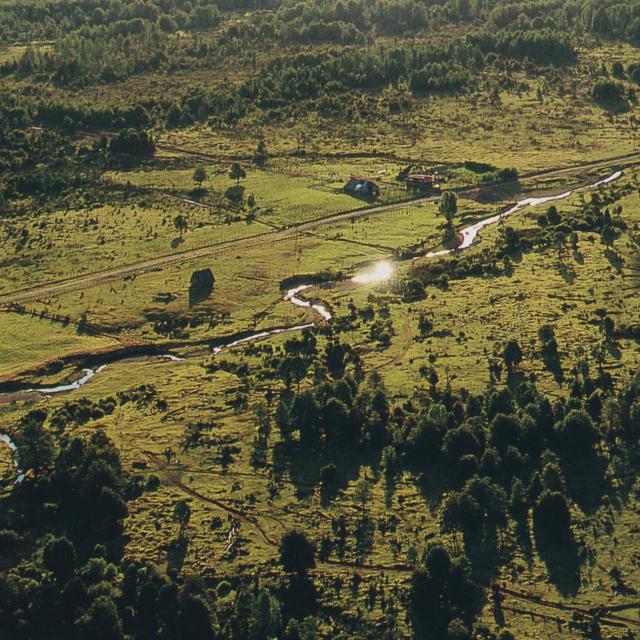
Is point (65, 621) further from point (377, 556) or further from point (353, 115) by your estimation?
point (353, 115)

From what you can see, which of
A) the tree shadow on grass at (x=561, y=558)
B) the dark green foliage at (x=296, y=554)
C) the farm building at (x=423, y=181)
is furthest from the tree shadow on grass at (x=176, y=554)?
the farm building at (x=423, y=181)

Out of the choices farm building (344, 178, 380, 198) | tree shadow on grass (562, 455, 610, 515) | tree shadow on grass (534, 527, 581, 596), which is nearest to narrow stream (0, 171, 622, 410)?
farm building (344, 178, 380, 198)

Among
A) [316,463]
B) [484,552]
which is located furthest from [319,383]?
[484,552]

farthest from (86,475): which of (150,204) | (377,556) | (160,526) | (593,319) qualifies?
(150,204)

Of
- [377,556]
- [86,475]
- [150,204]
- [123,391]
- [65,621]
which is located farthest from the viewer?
[150,204]

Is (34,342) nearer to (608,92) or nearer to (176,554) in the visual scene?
(176,554)

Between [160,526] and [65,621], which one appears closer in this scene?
[65,621]
